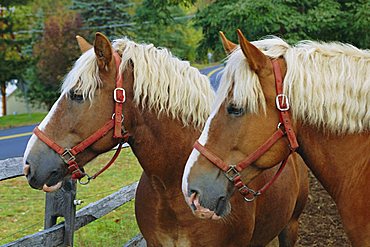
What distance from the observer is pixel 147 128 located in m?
3.44

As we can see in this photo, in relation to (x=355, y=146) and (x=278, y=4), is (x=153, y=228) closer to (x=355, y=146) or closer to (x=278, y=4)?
(x=355, y=146)

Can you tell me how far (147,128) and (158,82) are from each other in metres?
0.29

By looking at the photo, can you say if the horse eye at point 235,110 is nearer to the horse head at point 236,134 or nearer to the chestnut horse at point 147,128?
the horse head at point 236,134

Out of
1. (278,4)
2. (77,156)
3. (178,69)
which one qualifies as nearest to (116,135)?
(77,156)

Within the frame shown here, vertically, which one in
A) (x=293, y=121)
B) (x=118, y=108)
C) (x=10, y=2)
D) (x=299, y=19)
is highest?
(x=293, y=121)

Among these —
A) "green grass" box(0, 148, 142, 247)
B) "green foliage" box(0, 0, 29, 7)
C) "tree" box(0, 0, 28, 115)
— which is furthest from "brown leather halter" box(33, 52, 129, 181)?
"tree" box(0, 0, 28, 115)

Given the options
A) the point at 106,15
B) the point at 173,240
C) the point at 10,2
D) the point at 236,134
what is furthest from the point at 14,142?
the point at 106,15

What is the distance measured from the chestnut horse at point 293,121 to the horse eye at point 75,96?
88 centimetres

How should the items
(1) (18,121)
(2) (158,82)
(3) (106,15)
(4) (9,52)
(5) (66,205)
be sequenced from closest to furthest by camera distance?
1. (2) (158,82)
2. (5) (66,205)
3. (1) (18,121)
4. (4) (9,52)
5. (3) (106,15)

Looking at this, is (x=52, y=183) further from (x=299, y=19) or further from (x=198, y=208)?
(x=299, y=19)

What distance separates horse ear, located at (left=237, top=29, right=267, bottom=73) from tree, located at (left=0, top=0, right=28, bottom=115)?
72.9 feet

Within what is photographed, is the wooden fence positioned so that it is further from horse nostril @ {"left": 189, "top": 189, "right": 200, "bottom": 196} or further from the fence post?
horse nostril @ {"left": 189, "top": 189, "right": 200, "bottom": 196}

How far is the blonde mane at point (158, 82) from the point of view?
3.29 metres

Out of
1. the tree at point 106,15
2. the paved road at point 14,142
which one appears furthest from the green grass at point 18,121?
the tree at point 106,15
